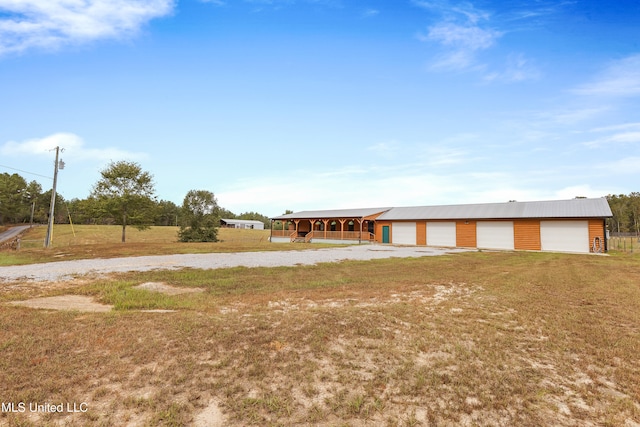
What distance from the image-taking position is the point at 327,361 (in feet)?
11.7

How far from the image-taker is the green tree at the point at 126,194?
1198 inches

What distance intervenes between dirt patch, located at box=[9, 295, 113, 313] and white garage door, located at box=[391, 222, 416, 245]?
92.4 feet

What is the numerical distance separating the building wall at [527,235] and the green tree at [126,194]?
3525cm

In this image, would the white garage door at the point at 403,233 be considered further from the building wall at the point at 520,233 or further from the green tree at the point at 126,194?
the green tree at the point at 126,194

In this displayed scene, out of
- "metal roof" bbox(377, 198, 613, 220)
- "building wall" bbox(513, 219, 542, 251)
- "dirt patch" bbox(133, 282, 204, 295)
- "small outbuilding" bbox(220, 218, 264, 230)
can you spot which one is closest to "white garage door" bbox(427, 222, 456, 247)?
"metal roof" bbox(377, 198, 613, 220)

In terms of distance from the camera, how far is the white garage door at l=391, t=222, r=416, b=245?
30.9 m

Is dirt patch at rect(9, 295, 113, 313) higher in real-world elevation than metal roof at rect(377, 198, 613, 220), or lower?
lower

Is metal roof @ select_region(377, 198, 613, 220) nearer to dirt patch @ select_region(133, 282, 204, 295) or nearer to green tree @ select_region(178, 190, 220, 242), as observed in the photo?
green tree @ select_region(178, 190, 220, 242)

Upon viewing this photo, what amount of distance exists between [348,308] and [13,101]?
24525 mm

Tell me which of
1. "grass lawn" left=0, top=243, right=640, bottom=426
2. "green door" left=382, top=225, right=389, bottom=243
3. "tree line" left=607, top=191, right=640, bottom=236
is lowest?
"grass lawn" left=0, top=243, right=640, bottom=426

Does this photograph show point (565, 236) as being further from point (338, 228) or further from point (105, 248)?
point (105, 248)

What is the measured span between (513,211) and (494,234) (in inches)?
102

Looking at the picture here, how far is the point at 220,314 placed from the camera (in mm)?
Result: 5445

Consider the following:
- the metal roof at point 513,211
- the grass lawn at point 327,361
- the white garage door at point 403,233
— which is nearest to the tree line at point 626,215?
the metal roof at point 513,211
